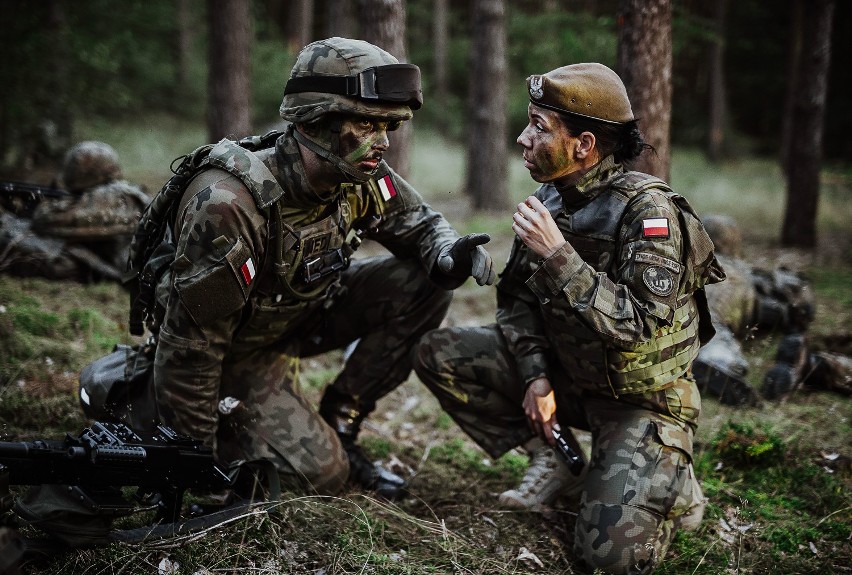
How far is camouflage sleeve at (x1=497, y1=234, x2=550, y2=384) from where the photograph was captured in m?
3.78

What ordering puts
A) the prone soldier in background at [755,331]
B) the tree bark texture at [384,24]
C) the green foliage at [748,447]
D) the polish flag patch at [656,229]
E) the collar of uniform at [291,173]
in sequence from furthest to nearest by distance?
1. the tree bark texture at [384,24]
2. the prone soldier in background at [755,331]
3. the green foliage at [748,447]
4. the collar of uniform at [291,173]
5. the polish flag patch at [656,229]

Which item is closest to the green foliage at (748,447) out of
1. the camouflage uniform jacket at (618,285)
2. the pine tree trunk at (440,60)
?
the camouflage uniform jacket at (618,285)

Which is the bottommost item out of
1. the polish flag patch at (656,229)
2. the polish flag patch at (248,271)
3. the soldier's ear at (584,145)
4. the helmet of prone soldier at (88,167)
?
the helmet of prone soldier at (88,167)

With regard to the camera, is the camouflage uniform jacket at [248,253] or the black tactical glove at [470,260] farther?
the black tactical glove at [470,260]

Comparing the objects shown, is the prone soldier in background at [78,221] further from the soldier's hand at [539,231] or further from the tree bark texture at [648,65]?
the soldier's hand at [539,231]

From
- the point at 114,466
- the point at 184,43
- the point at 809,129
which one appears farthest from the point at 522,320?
the point at 184,43

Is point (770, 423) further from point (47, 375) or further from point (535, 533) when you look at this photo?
point (47, 375)

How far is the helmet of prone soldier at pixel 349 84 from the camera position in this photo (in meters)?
Answer: 3.35

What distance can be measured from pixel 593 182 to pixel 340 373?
1769 millimetres

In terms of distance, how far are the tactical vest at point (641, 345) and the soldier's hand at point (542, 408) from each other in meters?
0.18

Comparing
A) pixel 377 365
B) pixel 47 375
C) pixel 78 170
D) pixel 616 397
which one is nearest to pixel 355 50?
pixel 377 365

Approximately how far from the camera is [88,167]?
683cm

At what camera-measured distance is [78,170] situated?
6.84 m

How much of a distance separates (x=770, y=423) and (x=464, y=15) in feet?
83.0
